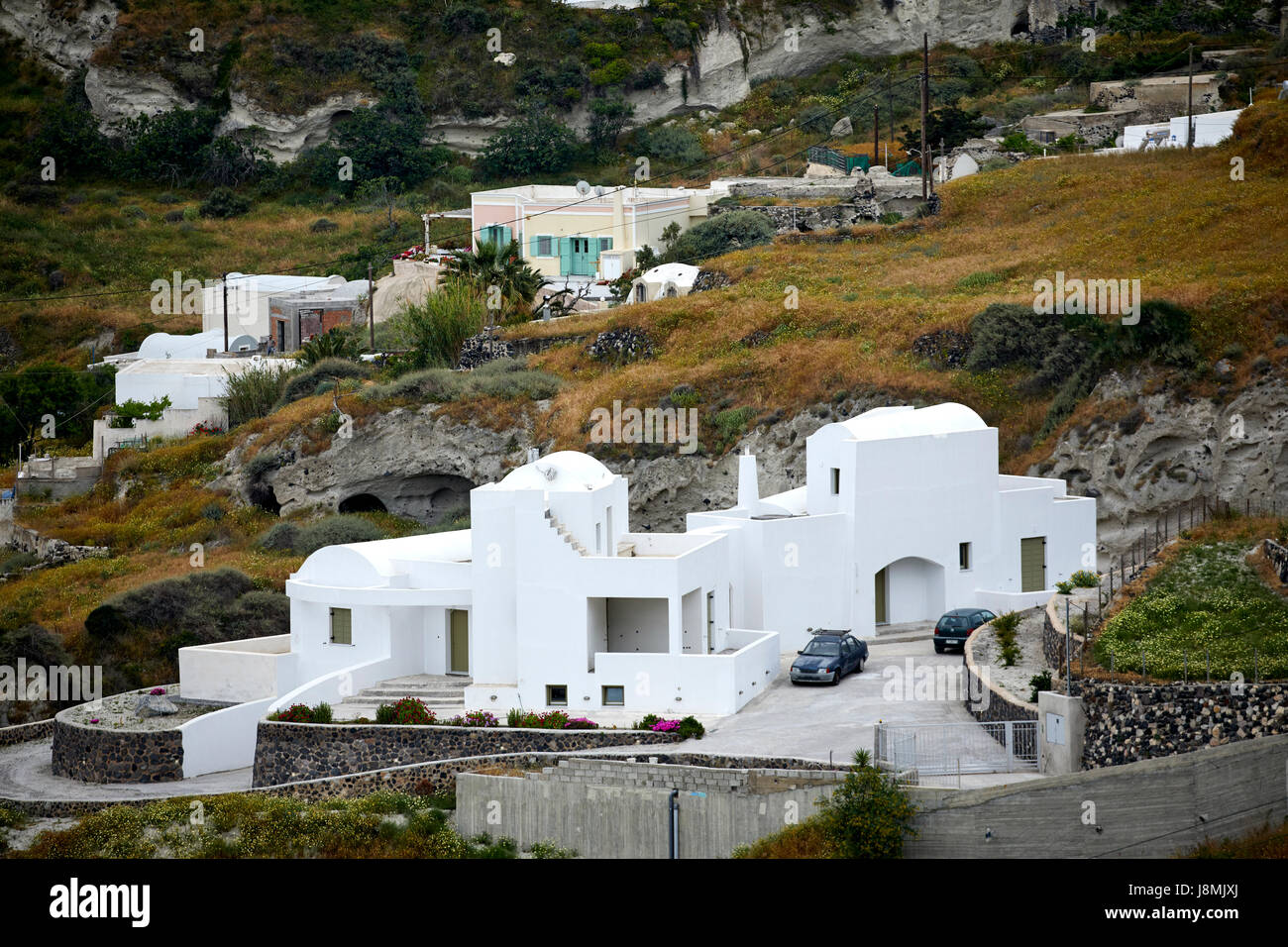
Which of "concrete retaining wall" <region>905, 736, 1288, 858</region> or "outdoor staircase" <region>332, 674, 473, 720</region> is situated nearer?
"concrete retaining wall" <region>905, 736, 1288, 858</region>

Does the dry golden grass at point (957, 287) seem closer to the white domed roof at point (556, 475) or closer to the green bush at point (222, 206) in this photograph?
the white domed roof at point (556, 475)

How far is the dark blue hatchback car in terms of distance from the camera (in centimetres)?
3650

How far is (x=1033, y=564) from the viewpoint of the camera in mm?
43281

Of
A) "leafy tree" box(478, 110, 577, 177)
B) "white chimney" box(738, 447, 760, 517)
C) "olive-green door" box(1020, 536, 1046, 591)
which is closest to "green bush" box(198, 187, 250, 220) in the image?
"leafy tree" box(478, 110, 577, 177)

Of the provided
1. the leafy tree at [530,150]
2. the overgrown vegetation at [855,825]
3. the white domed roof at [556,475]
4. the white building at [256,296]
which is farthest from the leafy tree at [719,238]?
the overgrown vegetation at [855,825]

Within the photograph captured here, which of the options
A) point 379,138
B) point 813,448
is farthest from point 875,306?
point 379,138

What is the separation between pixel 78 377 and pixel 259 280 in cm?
1239

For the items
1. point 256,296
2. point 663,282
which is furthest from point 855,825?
point 256,296

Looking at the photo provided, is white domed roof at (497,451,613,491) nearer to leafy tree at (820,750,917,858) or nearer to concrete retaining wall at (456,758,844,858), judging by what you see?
concrete retaining wall at (456,758,844,858)

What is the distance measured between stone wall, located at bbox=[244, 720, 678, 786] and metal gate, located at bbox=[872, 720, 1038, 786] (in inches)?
181

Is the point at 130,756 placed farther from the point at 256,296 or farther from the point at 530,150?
the point at 530,150

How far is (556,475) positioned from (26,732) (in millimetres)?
15838

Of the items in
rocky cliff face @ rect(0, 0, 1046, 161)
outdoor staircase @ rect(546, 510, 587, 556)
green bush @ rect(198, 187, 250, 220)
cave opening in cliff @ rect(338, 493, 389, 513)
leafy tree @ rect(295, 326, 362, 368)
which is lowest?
cave opening in cliff @ rect(338, 493, 389, 513)
